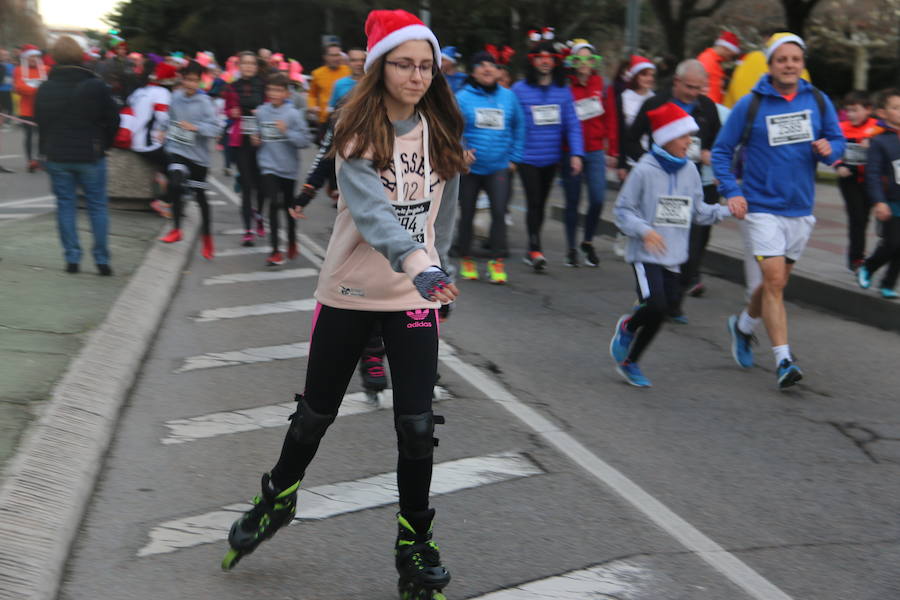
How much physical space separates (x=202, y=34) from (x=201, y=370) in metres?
53.6

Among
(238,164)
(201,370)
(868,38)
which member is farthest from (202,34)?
(201,370)

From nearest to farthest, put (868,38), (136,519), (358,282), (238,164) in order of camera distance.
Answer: (358,282) < (136,519) < (238,164) < (868,38)

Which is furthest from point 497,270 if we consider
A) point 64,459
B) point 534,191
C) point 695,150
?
point 64,459

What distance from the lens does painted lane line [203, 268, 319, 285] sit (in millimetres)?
9969

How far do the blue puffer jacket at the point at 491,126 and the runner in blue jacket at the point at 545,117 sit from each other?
421mm

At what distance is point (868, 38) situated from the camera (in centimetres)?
3622

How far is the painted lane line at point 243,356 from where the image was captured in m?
6.96

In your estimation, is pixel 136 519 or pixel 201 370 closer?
pixel 136 519

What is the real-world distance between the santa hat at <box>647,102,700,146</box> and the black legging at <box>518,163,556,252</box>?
13.6 ft

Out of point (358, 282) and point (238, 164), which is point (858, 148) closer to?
point (238, 164)

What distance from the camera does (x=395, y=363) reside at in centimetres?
357

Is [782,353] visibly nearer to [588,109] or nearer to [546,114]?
[546,114]

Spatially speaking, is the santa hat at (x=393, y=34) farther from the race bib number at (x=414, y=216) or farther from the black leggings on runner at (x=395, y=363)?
the black leggings on runner at (x=395, y=363)

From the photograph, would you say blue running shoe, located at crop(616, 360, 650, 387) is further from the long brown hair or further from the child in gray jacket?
the long brown hair
